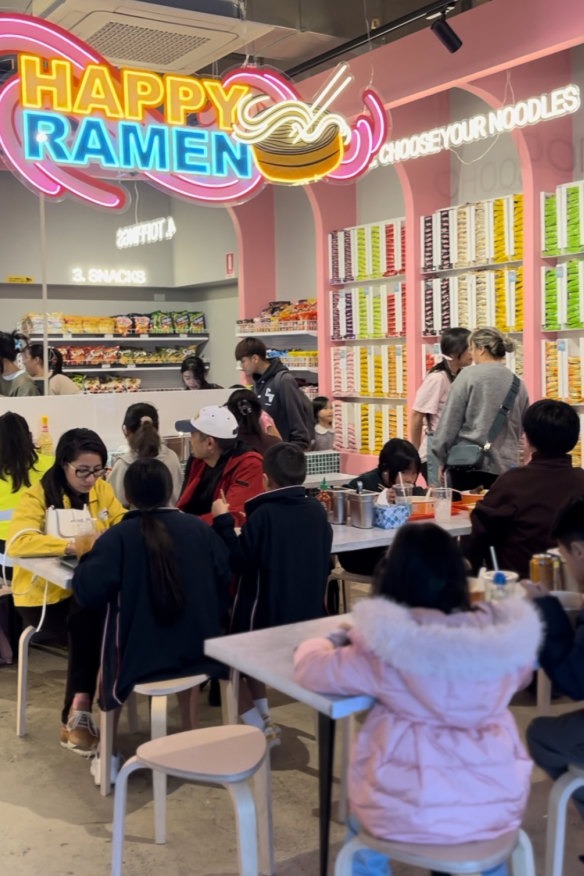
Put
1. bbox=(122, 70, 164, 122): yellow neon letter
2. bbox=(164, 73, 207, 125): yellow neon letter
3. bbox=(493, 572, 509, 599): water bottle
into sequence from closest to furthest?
bbox=(493, 572, 509, 599): water bottle
bbox=(122, 70, 164, 122): yellow neon letter
bbox=(164, 73, 207, 125): yellow neon letter

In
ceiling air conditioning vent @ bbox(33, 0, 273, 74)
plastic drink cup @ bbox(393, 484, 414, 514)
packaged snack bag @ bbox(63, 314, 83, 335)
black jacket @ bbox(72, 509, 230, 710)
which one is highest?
ceiling air conditioning vent @ bbox(33, 0, 273, 74)

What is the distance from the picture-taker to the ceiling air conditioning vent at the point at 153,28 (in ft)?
21.0

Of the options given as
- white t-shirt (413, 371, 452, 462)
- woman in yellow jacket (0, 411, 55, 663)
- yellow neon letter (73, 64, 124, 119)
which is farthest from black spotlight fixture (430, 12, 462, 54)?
woman in yellow jacket (0, 411, 55, 663)

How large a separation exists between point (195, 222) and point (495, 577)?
8.71 m

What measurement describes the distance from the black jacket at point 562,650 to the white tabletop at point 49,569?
1.69 metres

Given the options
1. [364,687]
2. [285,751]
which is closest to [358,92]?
[285,751]

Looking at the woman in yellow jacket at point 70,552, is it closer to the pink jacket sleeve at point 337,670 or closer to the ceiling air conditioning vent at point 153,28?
the pink jacket sleeve at point 337,670

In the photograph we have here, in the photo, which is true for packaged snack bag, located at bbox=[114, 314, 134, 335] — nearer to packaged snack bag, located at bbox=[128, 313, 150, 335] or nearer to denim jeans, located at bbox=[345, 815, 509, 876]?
packaged snack bag, located at bbox=[128, 313, 150, 335]

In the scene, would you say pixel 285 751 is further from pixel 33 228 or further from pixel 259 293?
pixel 33 228

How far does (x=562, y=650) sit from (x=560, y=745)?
1.00 ft

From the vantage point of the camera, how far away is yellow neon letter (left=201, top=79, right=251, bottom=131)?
19.4 ft

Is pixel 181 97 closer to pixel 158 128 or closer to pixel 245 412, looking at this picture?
pixel 158 128

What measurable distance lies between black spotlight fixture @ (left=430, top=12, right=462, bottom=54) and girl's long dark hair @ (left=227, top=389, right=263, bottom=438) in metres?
2.81

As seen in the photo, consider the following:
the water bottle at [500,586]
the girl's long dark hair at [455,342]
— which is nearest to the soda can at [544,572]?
the water bottle at [500,586]
